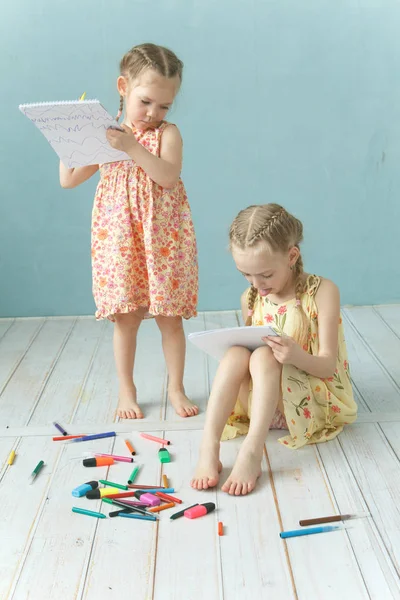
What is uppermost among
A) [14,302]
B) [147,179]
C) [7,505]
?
[147,179]

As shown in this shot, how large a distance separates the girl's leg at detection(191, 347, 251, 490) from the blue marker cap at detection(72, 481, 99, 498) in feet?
0.76

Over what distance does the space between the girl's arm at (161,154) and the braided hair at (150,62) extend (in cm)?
10

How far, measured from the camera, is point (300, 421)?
6.18 feet

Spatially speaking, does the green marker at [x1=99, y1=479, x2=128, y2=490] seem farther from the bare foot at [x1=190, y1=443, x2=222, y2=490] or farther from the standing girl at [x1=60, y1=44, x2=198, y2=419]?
the standing girl at [x1=60, y1=44, x2=198, y2=419]

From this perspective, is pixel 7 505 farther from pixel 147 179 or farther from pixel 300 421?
pixel 147 179

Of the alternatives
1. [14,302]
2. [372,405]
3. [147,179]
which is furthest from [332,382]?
[14,302]

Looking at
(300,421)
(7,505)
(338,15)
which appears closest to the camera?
(7,505)

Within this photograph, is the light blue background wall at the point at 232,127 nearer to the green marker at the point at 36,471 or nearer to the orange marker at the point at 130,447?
the orange marker at the point at 130,447

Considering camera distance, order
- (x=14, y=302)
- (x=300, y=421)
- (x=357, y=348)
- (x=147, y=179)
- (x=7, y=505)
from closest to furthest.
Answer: (x=7, y=505), (x=300, y=421), (x=147, y=179), (x=357, y=348), (x=14, y=302)

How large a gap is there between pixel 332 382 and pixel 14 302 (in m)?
1.75

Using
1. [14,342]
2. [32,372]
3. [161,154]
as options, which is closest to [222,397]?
[161,154]

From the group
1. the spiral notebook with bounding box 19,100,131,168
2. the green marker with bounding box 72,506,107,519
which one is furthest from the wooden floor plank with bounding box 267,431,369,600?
the spiral notebook with bounding box 19,100,131,168

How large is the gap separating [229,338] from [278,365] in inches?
5.0

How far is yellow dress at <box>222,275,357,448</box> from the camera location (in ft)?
6.15
